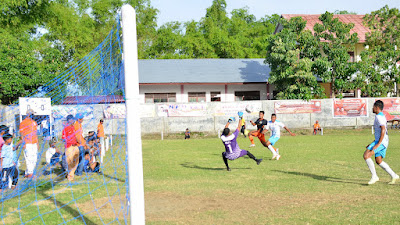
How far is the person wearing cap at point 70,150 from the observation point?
10266 mm

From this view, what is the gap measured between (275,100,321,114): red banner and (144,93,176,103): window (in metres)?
9.70

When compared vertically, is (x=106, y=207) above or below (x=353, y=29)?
below

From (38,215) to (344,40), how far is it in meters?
28.6

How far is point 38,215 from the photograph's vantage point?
706 centimetres

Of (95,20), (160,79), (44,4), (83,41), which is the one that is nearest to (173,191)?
(44,4)

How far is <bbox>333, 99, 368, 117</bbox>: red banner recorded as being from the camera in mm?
28938

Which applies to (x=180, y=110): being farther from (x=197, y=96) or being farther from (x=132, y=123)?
(x=132, y=123)

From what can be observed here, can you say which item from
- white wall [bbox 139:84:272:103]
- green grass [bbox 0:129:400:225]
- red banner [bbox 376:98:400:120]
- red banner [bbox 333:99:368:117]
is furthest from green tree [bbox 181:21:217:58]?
green grass [bbox 0:129:400:225]

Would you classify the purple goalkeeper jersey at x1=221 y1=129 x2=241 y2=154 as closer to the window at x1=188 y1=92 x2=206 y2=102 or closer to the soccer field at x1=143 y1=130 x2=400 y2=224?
the soccer field at x1=143 y1=130 x2=400 y2=224

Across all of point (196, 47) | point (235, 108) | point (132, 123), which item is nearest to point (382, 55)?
point (235, 108)

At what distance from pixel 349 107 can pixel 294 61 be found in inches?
211

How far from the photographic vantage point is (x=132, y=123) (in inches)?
190

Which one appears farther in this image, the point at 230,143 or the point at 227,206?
the point at 230,143

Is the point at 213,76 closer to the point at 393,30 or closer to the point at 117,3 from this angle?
the point at 393,30
